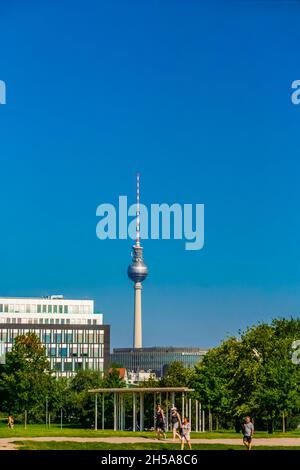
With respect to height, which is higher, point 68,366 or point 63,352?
point 63,352

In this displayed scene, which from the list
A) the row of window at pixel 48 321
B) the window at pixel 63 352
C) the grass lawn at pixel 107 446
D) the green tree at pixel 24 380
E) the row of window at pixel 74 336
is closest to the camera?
the grass lawn at pixel 107 446

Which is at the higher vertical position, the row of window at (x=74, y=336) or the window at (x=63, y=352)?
the row of window at (x=74, y=336)

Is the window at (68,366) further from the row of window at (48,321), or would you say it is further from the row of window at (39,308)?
the row of window at (39,308)

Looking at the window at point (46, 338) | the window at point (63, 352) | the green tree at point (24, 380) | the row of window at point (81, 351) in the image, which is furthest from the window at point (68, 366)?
the green tree at point (24, 380)

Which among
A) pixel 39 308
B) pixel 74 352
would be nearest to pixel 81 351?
pixel 74 352

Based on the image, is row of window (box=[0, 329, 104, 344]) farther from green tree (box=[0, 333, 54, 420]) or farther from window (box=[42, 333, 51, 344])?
green tree (box=[0, 333, 54, 420])

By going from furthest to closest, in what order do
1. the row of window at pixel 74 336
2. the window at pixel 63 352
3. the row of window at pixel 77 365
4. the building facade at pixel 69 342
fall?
the row of window at pixel 74 336
the window at pixel 63 352
the row of window at pixel 77 365
the building facade at pixel 69 342

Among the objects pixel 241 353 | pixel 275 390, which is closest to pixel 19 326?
pixel 241 353

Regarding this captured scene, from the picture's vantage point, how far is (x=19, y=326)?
526ft

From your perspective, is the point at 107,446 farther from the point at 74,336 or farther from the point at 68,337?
the point at 68,337

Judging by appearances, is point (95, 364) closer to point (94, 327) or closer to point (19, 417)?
point (94, 327)

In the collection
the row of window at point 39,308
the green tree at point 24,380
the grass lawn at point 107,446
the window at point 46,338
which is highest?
the row of window at point 39,308

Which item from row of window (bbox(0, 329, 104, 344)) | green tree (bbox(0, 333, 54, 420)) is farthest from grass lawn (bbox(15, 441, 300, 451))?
row of window (bbox(0, 329, 104, 344))
